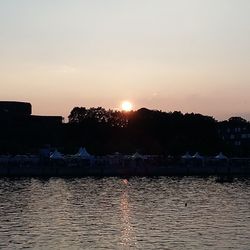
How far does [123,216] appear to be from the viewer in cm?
5081

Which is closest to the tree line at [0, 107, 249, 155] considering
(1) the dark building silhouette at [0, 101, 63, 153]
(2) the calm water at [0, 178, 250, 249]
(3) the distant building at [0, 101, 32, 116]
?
(1) the dark building silhouette at [0, 101, 63, 153]

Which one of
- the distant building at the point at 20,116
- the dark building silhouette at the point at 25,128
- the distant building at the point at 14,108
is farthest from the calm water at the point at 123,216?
the distant building at the point at 14,108

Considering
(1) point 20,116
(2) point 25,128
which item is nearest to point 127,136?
(2) point 25,128

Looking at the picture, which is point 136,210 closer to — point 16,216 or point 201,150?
point 16,216

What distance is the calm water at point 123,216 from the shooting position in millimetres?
38719

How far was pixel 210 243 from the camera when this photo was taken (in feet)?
124

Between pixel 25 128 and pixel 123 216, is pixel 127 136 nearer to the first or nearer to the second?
pixel 25 128

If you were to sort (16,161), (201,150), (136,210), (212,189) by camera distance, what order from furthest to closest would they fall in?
(201,150) → (16,161) → (212,189) → (136,210)

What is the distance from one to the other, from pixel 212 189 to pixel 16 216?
34366 millimetres

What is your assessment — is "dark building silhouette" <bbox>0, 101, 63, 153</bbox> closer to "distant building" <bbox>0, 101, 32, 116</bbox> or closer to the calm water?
"distant building" <bbox>0, 101, 32, 116</bbox>

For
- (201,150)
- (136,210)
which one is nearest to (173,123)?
(201,150)

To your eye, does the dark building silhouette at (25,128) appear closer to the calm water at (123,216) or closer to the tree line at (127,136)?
the tree line at (127,136)

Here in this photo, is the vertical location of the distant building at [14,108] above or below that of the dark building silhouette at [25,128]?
above

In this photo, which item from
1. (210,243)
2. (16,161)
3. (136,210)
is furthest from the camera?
(16,161)
